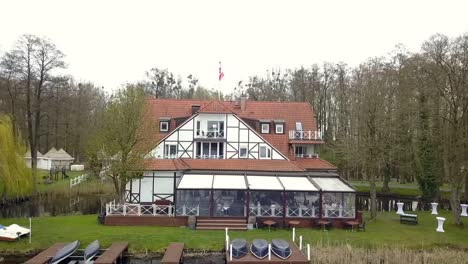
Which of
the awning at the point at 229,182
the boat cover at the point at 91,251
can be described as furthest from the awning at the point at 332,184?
the boat cover at the point at 91,251

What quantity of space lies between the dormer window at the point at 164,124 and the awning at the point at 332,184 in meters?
12.5

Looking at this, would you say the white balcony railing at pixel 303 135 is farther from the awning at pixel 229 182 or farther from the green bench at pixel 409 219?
the green bench at pixel 409 219

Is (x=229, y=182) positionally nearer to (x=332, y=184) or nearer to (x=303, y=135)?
(x=332, y=184)

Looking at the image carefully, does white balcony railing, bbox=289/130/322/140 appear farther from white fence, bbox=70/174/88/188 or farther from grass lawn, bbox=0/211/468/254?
white fence, bbox=70/174/88/188

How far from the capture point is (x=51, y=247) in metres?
20.2

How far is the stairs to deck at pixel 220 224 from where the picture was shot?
2459 cm

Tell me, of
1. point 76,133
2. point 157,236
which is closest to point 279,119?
point 157,236

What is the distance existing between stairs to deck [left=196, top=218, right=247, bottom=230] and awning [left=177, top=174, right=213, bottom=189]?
185 cm

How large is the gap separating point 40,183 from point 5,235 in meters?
21.0

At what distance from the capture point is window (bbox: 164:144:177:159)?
1309 inches

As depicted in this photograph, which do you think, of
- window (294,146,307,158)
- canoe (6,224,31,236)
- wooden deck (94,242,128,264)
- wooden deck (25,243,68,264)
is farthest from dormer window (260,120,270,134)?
canoe (6,224,31,236)

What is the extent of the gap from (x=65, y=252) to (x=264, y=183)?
11926 millimetres

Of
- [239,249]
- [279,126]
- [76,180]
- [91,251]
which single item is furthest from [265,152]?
[76,180]

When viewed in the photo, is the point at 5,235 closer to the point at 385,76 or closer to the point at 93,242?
the point at 93,242
